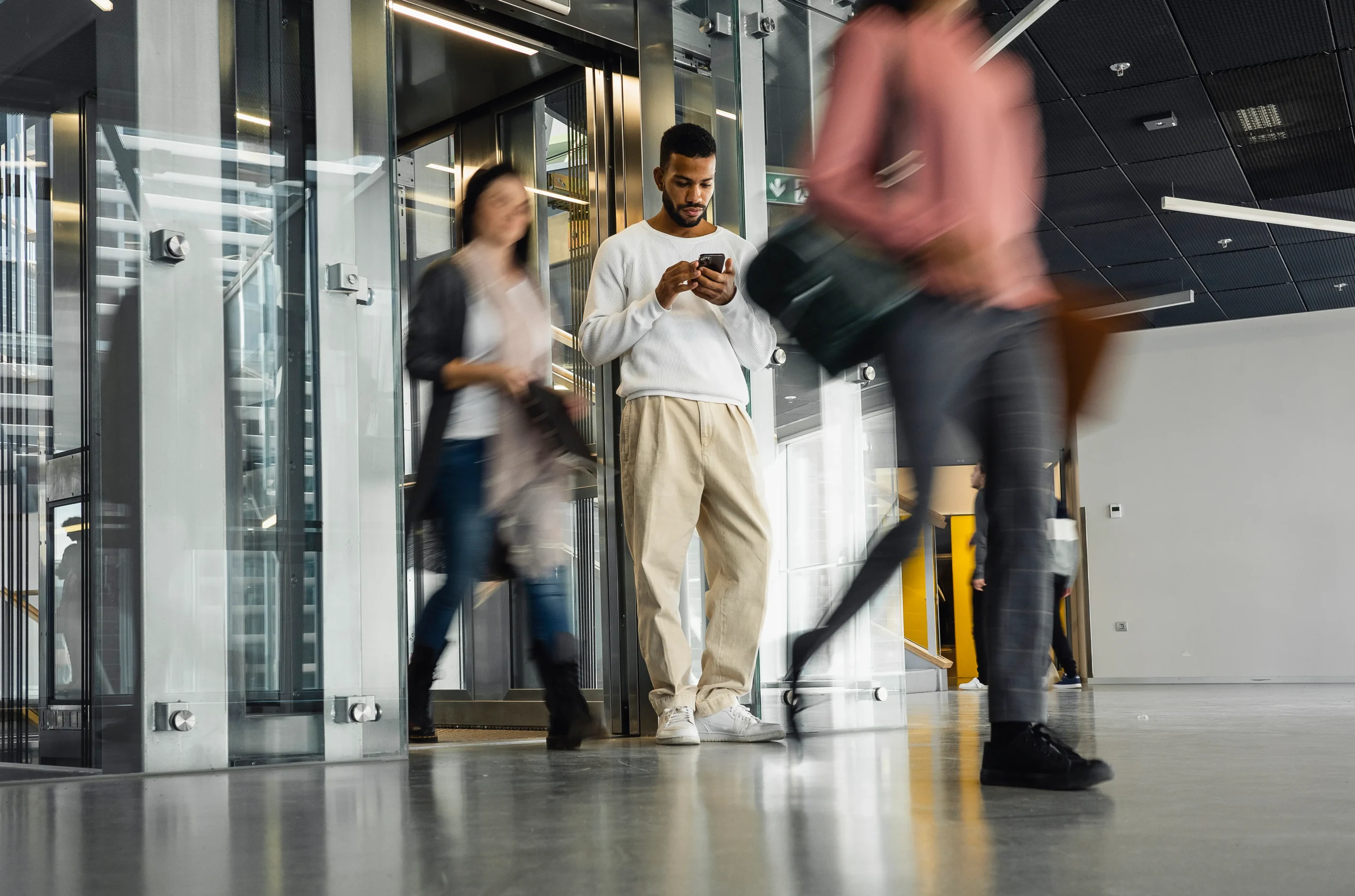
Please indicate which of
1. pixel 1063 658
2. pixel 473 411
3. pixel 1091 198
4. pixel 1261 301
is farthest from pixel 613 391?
pixel 1261 301

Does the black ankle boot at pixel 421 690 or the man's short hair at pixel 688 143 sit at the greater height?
the man's short hair at pixel 688 143

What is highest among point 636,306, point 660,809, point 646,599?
point 636,306

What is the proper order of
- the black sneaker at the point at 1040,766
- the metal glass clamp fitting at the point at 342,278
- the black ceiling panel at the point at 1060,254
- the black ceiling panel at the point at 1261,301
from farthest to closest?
the black ceiling panel at the point at 1261,301 < the black ceiling panel at the point at 1060,254 < the metal glass clamp fitting at the point at 342,278 < the black sneaker at the point at 1040,766

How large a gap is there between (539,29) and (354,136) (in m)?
1.06

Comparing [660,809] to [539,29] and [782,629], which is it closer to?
[782,629]

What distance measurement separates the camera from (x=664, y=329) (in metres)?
3.25

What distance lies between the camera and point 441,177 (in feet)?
18.4

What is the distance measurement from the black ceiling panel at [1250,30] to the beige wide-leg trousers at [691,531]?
14.4 feet

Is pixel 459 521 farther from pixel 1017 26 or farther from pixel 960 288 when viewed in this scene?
pixel 1017 26

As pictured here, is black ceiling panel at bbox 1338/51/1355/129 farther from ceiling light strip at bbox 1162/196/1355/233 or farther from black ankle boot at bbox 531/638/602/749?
black ankle boot at bbox 531/638/602/749

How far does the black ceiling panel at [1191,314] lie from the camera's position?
11.7 metres

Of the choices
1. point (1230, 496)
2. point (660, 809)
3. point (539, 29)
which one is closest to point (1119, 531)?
point (1230, 496)

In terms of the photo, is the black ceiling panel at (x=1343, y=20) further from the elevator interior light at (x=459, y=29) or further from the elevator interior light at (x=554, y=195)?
the elevator interior light at (x=459, y=29)

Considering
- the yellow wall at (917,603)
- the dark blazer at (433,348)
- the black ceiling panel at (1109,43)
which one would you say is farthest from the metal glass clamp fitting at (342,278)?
the yellow wall at (917,603)
